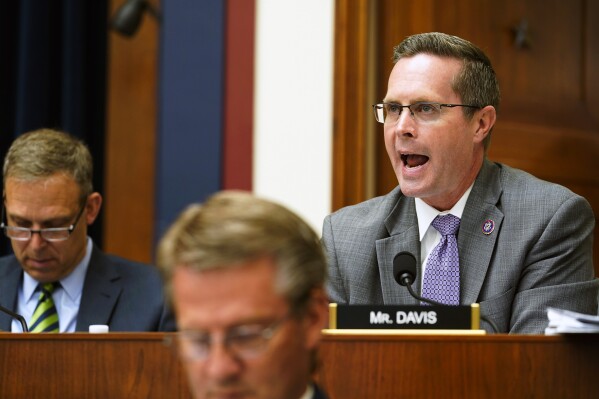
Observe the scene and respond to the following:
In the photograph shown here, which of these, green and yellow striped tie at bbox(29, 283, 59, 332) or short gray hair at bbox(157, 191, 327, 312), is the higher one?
short gray hair at bbox(157, 191, 327, 312)

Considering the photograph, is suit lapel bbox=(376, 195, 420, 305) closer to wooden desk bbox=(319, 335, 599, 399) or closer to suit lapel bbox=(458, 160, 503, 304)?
suit lapel bbox=(458, 160, 503, 304)

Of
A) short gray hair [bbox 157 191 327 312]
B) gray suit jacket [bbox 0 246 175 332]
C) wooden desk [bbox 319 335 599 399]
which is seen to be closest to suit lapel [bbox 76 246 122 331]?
gray suit jacket [bbox 0 246 175 332]

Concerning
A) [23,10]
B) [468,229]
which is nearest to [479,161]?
[468,229]

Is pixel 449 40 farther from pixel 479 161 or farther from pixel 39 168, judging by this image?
pixel 39 168

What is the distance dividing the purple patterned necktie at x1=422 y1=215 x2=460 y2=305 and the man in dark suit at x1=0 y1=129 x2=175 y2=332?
2.87 ft

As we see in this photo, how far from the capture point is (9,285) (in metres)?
3.69

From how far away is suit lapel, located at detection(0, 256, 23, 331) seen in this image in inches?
143

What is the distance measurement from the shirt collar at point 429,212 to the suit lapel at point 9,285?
50.6 inches

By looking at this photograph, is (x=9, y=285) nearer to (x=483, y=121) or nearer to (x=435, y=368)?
(x=483, y=121)

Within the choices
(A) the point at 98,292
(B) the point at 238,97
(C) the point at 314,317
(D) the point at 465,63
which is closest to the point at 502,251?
(D) the point at 465,63

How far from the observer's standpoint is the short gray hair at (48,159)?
12.1ft

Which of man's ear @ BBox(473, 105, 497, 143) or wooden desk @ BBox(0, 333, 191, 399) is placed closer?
wooden desk @ BBox(0, 333, 191, 399)

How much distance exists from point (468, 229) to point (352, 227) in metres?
0.35

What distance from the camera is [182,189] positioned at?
464 cm
